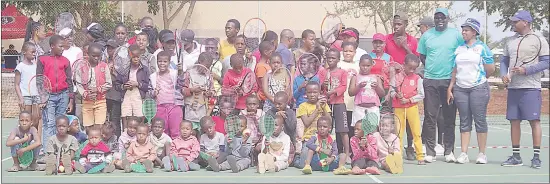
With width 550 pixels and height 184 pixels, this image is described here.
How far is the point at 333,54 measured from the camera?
8.41 metres

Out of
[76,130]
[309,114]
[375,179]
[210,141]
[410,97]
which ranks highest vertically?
[410,97]

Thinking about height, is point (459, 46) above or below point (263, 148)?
above

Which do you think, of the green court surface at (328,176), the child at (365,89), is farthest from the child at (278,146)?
the child at (365,89)

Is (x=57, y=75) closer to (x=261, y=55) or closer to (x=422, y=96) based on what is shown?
(x=261, y=55)

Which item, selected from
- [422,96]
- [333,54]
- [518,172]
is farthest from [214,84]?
[518,172]

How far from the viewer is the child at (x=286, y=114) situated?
8.40 metres

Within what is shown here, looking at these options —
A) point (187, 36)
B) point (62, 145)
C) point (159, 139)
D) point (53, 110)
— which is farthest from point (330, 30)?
point (62, 145)

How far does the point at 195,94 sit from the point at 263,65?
0.74m

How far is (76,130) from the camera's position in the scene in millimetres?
8484

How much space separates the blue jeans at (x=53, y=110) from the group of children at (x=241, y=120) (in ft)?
0.62

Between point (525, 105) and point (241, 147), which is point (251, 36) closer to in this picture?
point (241, 147)

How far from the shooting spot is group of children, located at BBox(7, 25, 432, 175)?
26.9 ft

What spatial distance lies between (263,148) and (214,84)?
3.44 feet

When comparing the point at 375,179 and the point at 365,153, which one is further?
the point at 365,153
